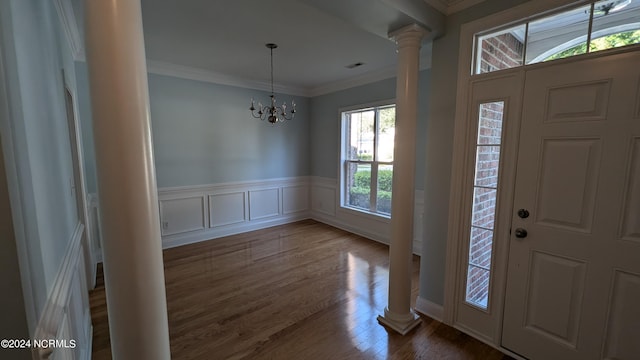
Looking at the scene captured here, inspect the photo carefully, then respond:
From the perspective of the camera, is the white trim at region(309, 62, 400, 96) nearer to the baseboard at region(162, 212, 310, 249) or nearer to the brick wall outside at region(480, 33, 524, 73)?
the brick wall outside at region(480, 33, 524, 73)

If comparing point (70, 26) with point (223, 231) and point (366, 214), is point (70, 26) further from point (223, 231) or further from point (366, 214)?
point (366, 214)

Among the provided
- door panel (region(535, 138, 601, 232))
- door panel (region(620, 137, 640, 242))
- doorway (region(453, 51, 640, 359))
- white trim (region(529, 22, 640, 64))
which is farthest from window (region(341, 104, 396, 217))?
door panel (region(620, 137, 640, 242))

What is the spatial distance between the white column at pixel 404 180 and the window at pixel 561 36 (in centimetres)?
47

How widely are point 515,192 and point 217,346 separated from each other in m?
2.37

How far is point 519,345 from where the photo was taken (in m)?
1.94

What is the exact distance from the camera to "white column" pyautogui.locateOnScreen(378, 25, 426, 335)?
2068 mm

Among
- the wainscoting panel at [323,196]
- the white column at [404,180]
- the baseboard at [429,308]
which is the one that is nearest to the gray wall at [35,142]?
the white column at [404,180]

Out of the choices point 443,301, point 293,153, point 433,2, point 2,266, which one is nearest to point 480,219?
point 443,301

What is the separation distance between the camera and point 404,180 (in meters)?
2.18

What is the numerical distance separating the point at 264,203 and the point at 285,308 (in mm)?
2645

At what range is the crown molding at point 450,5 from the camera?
1.99 metres

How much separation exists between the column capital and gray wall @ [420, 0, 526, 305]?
0.23 meters

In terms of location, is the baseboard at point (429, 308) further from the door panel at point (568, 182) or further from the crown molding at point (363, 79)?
the crown molding at point (363, 79)

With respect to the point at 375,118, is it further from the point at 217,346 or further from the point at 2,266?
the point at 2,266
